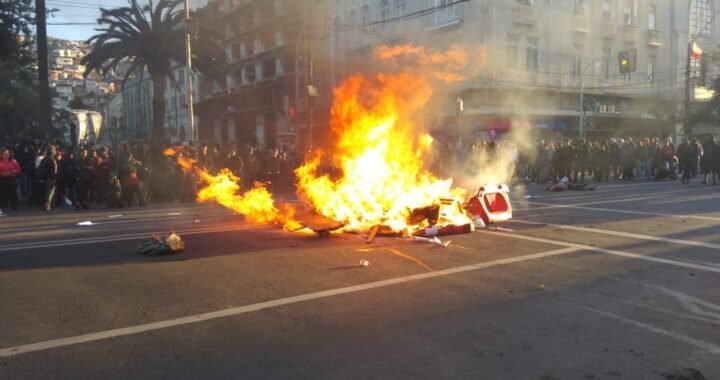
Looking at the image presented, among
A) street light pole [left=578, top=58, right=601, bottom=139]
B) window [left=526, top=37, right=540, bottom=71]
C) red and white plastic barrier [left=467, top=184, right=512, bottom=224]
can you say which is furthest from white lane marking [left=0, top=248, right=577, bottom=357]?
street light pole [left=578, top=58, right=601, bottom=139]

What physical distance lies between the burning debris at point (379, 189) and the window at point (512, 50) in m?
17.6

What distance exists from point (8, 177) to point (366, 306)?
43.6 ft

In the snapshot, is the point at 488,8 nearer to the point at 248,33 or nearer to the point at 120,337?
the point at 248,33

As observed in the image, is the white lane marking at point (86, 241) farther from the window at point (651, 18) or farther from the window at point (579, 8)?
the window at point (651, 18)

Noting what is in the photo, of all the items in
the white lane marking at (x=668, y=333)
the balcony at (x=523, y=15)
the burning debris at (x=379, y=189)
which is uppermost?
the balcony at (x=523, y=15)

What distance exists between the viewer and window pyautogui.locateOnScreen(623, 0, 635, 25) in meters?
34.3

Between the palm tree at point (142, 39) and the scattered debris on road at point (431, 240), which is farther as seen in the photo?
the palm tree at point (142, 39)

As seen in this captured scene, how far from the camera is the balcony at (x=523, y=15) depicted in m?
27.8

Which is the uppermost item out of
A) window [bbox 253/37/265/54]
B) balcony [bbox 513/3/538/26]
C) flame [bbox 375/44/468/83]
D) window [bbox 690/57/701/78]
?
window [bbox 253/37/265/54]

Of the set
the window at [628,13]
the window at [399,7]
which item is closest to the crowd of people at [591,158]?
the window at [399,7]

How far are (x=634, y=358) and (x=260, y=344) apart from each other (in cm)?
289

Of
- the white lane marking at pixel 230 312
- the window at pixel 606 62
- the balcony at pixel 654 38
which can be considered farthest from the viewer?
the balcony at pixel 654 38

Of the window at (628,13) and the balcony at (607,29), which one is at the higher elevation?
the window at (628,13)

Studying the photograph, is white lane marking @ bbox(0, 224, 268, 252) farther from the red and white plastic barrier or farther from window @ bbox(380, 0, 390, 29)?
window @ bbox(380, 0, 390, 29)
